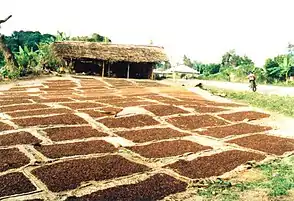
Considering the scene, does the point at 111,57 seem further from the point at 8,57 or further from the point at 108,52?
the point at 8,57

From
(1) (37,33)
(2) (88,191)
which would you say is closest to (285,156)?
(2) (88,191)

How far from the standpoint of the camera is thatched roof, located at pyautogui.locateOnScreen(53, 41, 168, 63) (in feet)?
94.4

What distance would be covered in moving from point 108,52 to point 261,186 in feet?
84.1

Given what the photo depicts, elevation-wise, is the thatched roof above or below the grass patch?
above

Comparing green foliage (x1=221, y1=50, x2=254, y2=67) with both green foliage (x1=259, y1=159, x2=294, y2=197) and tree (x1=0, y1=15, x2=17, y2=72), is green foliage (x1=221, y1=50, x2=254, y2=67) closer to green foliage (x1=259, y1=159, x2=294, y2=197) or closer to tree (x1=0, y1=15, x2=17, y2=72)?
tree (x1=0, y1=15, x2=17, y2=72)

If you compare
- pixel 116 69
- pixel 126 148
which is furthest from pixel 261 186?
pixel 116 69

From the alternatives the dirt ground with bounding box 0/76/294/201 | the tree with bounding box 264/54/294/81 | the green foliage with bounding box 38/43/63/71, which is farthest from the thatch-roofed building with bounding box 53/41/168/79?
the dirt ground with bounding box 0/76/294/201

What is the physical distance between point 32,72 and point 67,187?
2295 centimetres

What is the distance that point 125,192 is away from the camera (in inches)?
207

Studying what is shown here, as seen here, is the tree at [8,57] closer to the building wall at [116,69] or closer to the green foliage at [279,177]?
the building wall at [116,69]

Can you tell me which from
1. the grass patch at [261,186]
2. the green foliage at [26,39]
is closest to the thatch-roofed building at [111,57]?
the green foliage at [26,39]

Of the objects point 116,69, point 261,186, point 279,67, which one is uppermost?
point 279,67

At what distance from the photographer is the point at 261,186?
18.0 ft

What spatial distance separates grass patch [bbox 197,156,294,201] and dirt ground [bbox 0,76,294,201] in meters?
0.25
